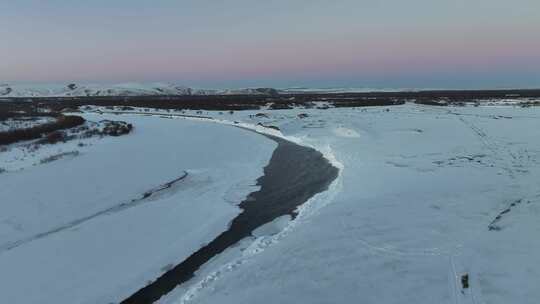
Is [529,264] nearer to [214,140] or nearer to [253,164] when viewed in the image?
[253,164]

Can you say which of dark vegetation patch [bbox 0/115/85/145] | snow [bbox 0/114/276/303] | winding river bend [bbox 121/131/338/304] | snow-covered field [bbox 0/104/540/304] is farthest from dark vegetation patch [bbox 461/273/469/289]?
dark vegetation patch [bbox 0/115/85/145]

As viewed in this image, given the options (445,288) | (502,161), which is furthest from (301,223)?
(502,161)

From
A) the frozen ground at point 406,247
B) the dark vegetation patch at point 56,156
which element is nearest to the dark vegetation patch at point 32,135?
the dark vegetation patch at point 56,156

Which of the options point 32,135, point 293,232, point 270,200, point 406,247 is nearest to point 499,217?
point 406,247

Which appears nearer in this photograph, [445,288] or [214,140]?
[445,288]

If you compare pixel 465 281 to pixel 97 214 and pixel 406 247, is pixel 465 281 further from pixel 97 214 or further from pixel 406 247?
pixel 97 214

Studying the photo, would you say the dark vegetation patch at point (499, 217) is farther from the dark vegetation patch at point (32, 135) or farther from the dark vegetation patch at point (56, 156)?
the dark vegetation patch at point (32, 135)
